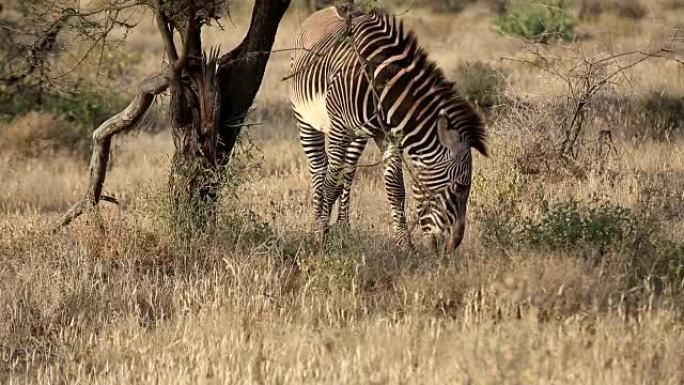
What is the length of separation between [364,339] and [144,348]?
1.31 meters

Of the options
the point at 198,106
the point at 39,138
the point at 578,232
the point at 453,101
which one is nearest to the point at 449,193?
the point at 453,101

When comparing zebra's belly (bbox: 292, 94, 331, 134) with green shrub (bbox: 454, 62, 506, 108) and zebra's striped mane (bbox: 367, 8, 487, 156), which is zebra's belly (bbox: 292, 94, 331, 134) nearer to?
zebra's striped mane (bbox: 367, 8, 487, 156)

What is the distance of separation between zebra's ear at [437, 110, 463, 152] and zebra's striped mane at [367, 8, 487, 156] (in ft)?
0.37

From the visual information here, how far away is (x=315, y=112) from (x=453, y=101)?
217cm

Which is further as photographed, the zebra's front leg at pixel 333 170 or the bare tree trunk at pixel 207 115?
the zebra's front leg at pixel 333 170

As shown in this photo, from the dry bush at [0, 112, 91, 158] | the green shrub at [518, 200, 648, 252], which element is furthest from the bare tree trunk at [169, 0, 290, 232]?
the dry bush at [0, 112, 91, 158]

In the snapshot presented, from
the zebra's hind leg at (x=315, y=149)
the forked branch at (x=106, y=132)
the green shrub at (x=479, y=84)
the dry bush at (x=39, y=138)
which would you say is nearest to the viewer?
the forked branch at (x=106, y=132)

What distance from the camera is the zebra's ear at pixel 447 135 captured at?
8164 mm

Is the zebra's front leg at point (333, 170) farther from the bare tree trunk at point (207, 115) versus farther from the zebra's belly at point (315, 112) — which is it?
the bare tree trunk at point (207, 115)

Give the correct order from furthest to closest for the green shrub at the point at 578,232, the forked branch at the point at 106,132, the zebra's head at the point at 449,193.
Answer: the forked branch at the point at 106,132 < the zebra's head at the point at 449,193 < the green shrub at the point at 578,232

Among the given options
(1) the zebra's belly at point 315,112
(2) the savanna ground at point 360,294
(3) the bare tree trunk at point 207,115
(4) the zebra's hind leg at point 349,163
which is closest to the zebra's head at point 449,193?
(2) the savanna ground at point 360,294

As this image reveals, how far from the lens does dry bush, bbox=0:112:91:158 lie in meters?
14.1

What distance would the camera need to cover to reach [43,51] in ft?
31.7

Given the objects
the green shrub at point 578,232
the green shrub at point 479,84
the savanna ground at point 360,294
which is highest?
the green shrub at point 479,84
